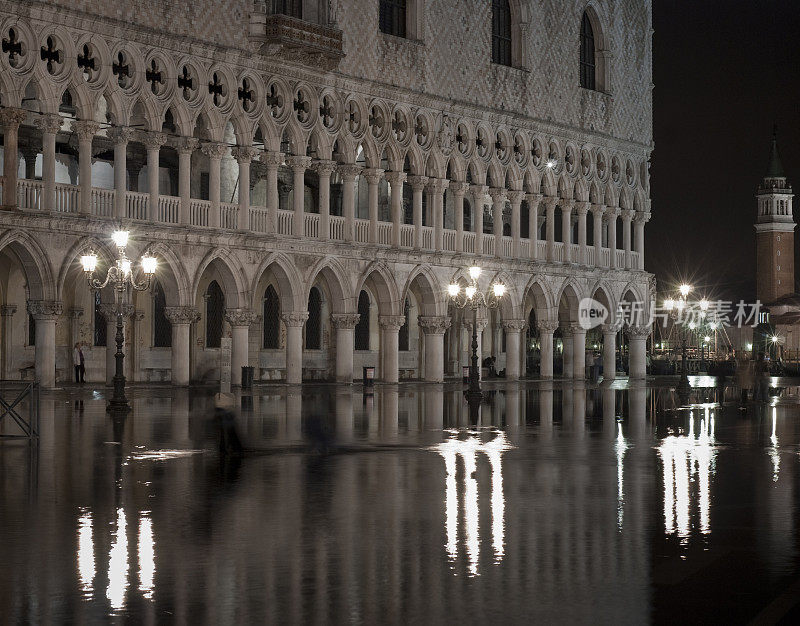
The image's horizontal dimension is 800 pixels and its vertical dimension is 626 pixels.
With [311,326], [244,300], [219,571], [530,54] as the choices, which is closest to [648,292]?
[530,54]

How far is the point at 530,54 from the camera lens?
4894 cm

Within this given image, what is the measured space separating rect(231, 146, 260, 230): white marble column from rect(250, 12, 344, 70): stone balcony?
2.82 m

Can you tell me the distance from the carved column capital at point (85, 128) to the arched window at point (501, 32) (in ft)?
58.3

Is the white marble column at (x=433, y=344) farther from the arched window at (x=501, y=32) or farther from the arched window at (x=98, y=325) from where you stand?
the arched window at (x=98, y=325)

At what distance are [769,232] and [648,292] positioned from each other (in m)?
74.8

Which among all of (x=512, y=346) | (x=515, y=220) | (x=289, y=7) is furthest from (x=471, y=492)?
(x=515, y=220)

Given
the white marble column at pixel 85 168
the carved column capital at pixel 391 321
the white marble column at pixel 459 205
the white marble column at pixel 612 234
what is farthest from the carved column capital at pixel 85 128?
the white marble column at pixel 612 234

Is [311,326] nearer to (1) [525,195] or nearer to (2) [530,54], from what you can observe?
(1) [525,195]

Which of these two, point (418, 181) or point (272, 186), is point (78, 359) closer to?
point (272, 186)

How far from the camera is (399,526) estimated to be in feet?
35.7

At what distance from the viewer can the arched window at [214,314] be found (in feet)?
142

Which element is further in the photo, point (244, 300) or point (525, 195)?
point (525, 195)

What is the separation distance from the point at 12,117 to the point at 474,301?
14232 mm

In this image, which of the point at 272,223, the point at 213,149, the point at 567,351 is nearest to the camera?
the point at 213,149
